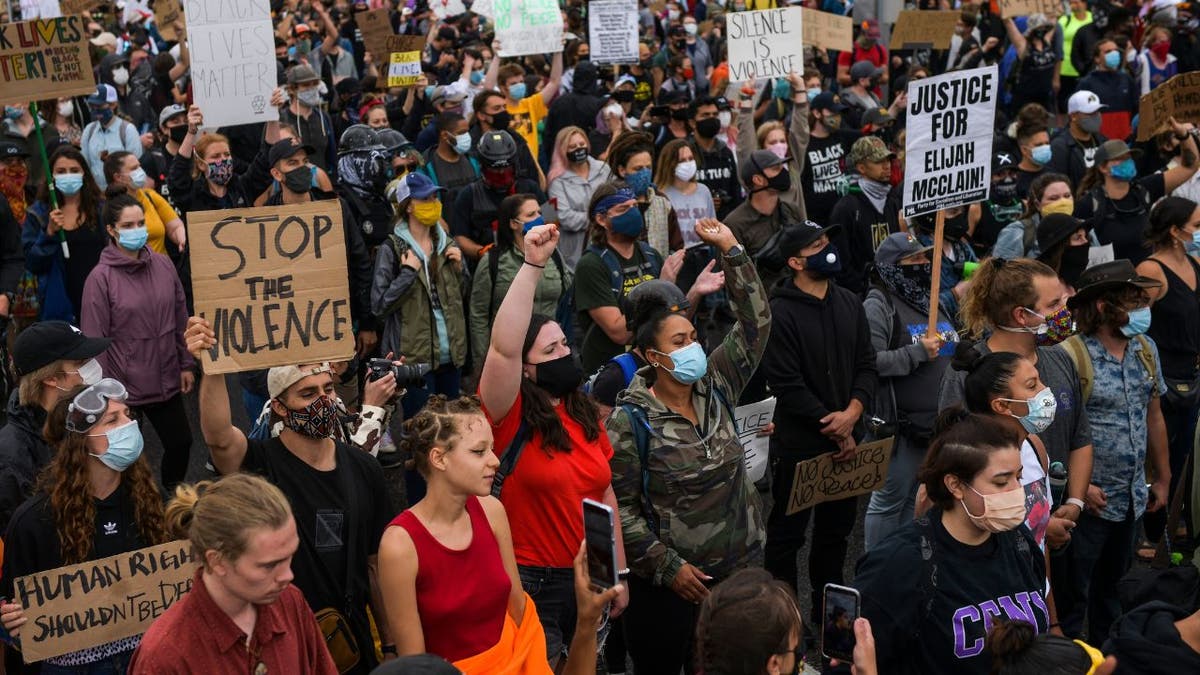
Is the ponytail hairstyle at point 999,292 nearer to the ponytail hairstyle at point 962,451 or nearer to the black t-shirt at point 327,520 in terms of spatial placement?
the ponytail hairstyle at point 962,451

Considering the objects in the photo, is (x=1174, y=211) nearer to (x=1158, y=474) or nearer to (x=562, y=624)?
(x=1158, y=474)

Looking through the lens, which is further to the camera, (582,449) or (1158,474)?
(1158,474)

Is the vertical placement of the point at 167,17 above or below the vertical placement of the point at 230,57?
below

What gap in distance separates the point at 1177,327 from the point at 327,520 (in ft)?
15.6

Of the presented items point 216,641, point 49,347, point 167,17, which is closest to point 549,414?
point 216,641

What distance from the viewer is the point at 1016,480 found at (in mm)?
4227

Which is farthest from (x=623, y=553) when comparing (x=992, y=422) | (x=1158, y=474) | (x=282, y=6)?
(x=282, y=6)

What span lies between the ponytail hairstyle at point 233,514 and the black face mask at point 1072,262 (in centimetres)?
537

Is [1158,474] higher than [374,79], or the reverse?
[374,79]

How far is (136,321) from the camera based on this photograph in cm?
729

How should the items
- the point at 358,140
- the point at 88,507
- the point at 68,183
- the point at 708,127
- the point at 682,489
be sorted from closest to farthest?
the point at 88,507 → the point at 682,489 → the point at 68,183 → the point at 358,140 → the point at 708,127

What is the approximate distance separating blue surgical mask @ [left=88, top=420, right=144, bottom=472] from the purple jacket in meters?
2.88

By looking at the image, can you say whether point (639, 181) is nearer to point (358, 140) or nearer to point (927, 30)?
point (358, 140)

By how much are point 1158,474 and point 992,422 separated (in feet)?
8.69
